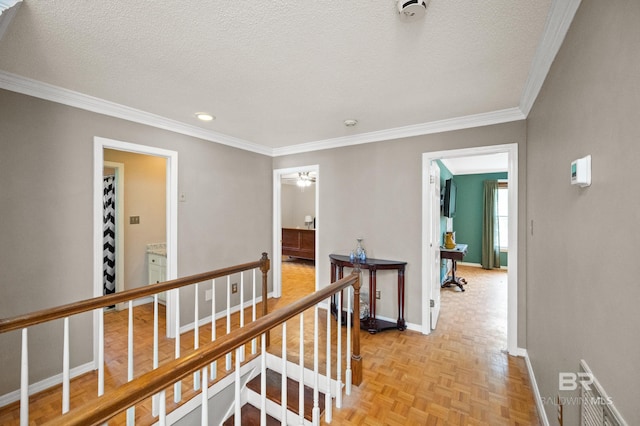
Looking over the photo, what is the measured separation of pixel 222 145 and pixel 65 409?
2.82m

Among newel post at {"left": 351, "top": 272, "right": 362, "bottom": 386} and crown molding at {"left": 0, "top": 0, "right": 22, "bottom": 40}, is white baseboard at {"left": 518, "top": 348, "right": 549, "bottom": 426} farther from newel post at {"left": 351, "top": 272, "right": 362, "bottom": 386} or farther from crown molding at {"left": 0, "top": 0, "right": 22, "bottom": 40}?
crown molding at {"left": 0, "top": 0, "right": 22, "bottom": 40}

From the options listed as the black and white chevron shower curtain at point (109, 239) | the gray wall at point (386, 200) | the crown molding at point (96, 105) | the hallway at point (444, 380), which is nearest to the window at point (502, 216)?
the hallway at point (444, 380)

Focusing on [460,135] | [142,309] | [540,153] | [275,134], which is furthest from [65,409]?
[460,135]

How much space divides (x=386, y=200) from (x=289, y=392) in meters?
2.23

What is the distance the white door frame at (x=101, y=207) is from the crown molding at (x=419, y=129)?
5.51 feet

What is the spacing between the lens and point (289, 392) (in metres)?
2.01

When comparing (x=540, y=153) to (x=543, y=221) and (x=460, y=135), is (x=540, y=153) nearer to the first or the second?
(x=543, y=221)

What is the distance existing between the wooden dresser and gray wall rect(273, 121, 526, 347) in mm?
2778

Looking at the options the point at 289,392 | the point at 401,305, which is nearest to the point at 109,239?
the point at 289,392

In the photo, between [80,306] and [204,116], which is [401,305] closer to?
[80,306]

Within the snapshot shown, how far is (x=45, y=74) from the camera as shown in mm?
1883

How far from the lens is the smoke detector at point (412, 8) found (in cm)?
120

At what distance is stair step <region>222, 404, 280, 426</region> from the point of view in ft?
6.53

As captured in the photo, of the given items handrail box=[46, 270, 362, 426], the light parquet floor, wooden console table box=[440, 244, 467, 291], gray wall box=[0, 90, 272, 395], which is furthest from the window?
gray wall box=[0, 90, 272, 395]
